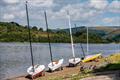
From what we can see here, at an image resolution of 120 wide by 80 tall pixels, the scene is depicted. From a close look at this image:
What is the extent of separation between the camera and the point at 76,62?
3088 inches

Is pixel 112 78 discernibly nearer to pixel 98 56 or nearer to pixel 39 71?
pixel 39 71

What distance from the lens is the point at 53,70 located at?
7094 cm

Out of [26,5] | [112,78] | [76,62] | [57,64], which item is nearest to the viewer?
[112,78]

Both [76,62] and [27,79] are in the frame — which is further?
[76,62]

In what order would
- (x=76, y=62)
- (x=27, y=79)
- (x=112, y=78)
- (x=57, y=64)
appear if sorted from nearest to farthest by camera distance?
(x=112, y=78)
(x=27, y=79)
(x=57, y=64)
(x=76, y=62)

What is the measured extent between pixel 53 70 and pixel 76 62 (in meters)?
8.86

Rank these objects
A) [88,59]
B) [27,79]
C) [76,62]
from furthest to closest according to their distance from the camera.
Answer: [88,59] → [76,62] → [27,79]

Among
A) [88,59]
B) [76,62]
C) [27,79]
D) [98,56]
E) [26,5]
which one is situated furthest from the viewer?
[98,56]

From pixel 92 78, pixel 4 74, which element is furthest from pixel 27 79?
pixel 92 78

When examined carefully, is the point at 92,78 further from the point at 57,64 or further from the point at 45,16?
the point at 45,16

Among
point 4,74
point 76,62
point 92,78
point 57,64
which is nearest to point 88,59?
point 76,62

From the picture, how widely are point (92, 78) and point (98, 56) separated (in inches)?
2094

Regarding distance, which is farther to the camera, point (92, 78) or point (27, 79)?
point (27, 79)

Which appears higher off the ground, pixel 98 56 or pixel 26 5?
pixel 26 5
